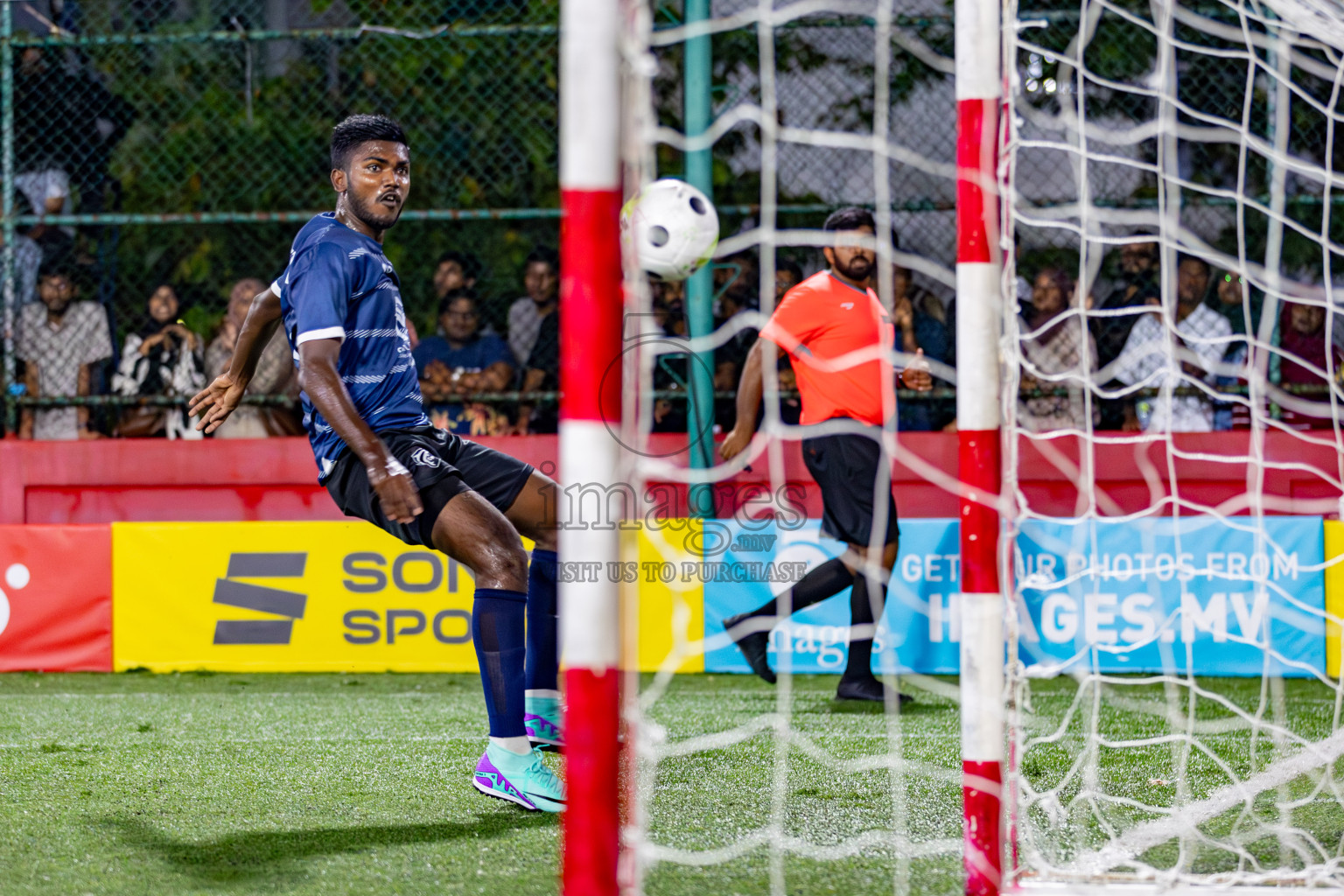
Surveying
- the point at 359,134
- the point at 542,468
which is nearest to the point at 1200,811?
the point at 359,134

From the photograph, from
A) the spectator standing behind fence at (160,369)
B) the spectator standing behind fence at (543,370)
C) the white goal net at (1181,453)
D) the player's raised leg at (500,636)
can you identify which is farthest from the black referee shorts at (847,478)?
the spectator standing behind fence at (160,369)

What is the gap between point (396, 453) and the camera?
3.66m

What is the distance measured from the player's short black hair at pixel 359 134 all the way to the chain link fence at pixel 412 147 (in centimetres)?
371

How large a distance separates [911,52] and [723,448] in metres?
3.41

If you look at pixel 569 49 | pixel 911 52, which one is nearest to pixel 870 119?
pixel 911 52

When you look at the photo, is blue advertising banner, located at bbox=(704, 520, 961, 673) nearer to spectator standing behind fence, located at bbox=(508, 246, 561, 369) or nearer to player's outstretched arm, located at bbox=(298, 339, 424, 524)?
spectator standing behind fence, located at bbox=(508, 246, 561, 369)

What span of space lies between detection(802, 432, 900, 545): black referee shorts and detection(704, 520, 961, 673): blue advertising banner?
1.06 m

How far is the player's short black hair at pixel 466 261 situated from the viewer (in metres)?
7.88

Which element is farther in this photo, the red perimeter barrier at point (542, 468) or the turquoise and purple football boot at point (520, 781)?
the red perimeter barrier at point (542, 468)

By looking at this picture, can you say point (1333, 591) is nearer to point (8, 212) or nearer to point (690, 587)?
point (690, 587)

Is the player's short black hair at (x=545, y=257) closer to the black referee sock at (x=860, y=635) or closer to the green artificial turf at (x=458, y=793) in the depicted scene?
the green artificial turf at (x=458, y=793)

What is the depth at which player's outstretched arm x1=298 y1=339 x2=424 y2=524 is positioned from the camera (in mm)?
3367

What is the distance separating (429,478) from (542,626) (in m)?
0.64

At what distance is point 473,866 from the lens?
2920 mm
